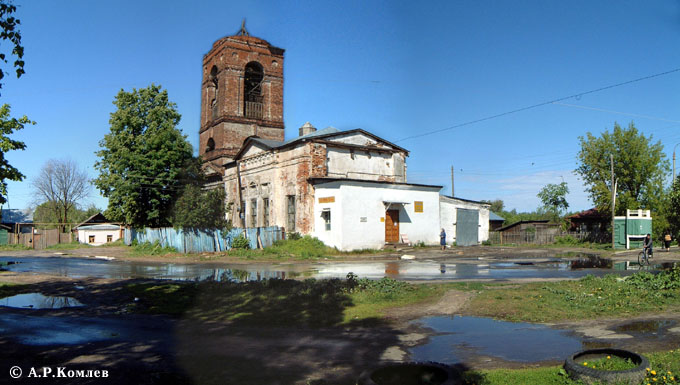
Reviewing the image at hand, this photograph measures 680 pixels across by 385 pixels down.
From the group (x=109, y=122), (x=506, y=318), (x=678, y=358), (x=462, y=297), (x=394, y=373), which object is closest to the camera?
(x=394, y=373)

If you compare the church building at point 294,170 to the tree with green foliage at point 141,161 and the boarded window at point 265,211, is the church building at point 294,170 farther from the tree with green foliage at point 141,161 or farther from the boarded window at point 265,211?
the tree with green foliage at point 141,161

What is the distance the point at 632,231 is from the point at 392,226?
16881 millimetres

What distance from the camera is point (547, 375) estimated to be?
5293 millimetres

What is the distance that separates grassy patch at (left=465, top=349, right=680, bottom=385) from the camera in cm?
496

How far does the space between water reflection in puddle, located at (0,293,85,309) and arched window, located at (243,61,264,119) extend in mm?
34137

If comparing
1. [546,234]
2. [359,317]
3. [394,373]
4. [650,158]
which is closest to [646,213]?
[546,234]

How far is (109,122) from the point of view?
124 feet

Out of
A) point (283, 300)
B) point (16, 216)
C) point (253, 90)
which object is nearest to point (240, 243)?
point (283, 300)

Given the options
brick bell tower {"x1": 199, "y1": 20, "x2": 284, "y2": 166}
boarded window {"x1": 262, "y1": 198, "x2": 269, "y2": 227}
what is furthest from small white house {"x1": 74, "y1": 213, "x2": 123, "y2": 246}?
boarded window {"x1": 262, "y1": 198, "x2": 269, "y2": 227}

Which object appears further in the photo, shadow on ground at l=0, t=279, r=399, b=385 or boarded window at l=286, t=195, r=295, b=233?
boarded window at l=286, t=195, r=295, b=233

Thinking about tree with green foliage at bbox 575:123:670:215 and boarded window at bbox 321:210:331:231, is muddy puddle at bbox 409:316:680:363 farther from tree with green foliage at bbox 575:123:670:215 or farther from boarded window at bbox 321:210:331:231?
tree with green foliage at bbox 575:123:670:215

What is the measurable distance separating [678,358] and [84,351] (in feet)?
26.4

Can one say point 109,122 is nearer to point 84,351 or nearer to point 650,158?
point 84,351

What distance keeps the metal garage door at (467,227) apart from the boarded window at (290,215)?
12819 millimetres
